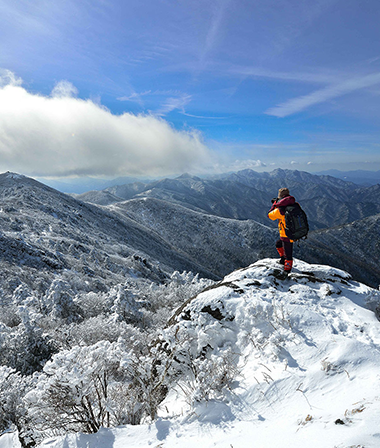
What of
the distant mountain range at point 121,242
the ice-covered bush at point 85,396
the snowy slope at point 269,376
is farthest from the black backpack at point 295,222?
the distant mountain range at point 121,242

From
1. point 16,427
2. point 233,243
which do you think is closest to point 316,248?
point 233,243

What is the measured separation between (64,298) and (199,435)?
11.4 meters

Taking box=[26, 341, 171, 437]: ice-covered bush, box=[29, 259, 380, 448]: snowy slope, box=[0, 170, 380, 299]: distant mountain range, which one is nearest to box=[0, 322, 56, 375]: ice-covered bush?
box=[26, 341, 171, 437]: ice-covered bush

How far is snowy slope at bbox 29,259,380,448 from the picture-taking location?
3.10 m

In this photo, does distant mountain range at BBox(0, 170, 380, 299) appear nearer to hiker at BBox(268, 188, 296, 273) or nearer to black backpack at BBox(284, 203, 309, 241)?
hiker at BBox(268, 188, 296, 273)

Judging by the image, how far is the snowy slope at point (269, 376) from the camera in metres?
3.10

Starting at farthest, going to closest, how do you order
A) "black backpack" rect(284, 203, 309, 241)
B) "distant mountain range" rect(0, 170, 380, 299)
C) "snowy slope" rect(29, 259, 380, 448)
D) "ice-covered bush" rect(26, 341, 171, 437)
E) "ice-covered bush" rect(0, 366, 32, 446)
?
1. "distant mountain range" rect(0, 170, 380, 299)
2. "black backpack" rect(284, 203, 309, 241)
3. "ice-covered bush" rect(0, 366, 32, 446)
4. "ice-covered bush" rect(26, 341, 171, 437)
5. "snowy slope" rect(29, 259, 380, 448)

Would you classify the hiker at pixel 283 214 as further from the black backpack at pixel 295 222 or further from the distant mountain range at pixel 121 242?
the distant mountain range at pixel 121 242

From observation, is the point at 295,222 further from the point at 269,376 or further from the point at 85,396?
the point at 85,396

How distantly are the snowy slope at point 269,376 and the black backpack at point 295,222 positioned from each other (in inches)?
71.3

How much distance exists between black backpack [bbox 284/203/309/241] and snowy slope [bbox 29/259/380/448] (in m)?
1.81

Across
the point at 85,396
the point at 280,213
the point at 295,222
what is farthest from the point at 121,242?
the point at 85,396

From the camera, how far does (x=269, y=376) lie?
4.12m

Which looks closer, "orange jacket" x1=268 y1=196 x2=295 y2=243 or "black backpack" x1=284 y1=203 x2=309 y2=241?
"black backpack" x1=284 y1=203 x2=309 y2=241
